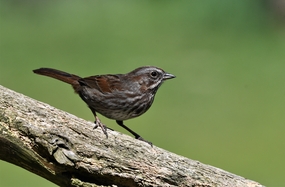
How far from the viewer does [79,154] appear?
3.38 meters

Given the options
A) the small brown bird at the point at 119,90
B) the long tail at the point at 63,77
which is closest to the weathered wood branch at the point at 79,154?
the small brown bird at the point at 119,90

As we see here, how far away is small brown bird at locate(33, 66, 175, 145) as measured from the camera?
4.34 meters

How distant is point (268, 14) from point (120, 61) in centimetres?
345

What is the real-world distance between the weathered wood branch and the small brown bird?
69 centimetres

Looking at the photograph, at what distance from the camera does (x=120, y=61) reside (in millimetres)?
9812

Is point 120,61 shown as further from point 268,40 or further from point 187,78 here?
point 268,40

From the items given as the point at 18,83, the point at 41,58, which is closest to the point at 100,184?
the point at 18,83

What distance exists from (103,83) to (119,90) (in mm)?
142

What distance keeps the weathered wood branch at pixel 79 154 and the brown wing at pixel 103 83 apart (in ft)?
2.60

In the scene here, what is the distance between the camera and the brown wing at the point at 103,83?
4.41 meters

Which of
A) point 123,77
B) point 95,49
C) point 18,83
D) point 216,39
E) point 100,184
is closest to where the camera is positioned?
A: point 100,184

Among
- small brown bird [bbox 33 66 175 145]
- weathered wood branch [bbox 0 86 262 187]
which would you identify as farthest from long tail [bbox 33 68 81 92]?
weathered wood branch [bbox 0 86 262 187]

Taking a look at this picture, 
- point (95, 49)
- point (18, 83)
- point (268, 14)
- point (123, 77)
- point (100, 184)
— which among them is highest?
point (268, 14)

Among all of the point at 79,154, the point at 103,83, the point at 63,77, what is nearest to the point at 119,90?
the point at 103,83
